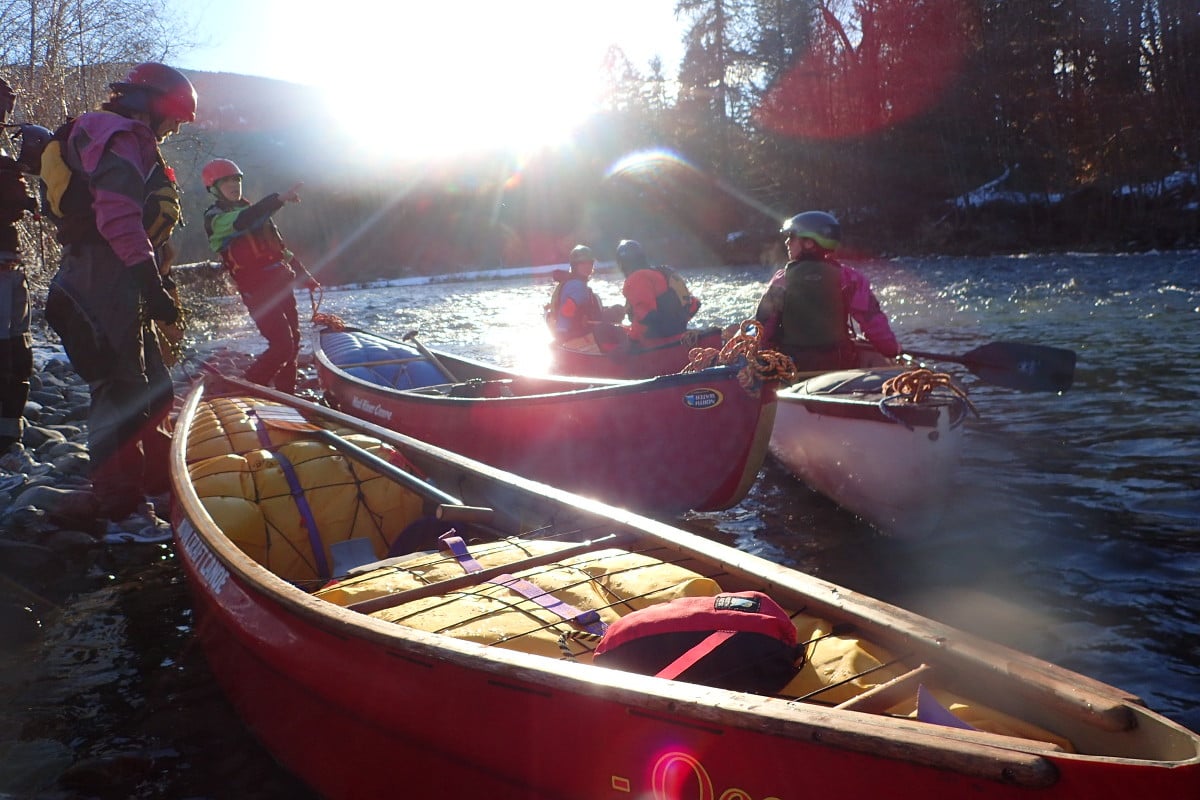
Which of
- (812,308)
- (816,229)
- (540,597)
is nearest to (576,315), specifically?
(812,308)

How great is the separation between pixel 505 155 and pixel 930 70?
31.5 m

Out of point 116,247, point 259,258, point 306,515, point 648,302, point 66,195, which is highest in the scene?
point 66,195

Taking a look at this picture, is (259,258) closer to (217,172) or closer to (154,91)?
(217,172)

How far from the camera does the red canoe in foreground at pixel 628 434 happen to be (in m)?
5.25

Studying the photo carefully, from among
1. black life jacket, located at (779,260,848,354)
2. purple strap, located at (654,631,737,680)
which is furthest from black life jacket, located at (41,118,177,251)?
black life jacket, located at (779,260,848,354)

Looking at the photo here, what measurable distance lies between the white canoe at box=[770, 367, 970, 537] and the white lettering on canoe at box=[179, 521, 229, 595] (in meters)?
3.73

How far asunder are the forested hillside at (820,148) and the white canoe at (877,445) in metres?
8.86

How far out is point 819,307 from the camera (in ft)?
22.7

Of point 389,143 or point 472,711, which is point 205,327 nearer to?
point 472,711

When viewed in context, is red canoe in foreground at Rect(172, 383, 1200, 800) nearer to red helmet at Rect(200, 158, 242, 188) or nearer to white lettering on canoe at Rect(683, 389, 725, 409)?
white lettering on canoe at Rect(683, 389, 725, 409)

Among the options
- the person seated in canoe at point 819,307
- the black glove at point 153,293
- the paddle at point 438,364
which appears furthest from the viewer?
the paddle at point 438,364

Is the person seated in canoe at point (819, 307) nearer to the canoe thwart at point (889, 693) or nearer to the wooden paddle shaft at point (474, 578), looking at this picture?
the wooden paddle shaft at point (474, 578)

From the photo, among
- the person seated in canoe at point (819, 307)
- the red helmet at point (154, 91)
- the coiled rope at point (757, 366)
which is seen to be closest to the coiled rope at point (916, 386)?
the coiled rope at point (757, 366)

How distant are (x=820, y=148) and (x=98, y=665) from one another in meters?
35.5
